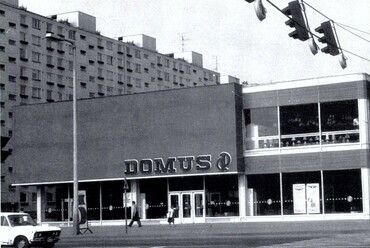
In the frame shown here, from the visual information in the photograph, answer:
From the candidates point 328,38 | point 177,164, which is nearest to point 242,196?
point 177,164

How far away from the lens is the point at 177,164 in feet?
144

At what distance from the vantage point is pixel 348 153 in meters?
39.9

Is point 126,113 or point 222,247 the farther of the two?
point 126,113

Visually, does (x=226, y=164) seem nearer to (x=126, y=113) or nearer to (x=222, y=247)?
(x=126, y=113)

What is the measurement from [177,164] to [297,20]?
2769 centimetres

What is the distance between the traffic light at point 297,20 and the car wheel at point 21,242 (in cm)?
1188

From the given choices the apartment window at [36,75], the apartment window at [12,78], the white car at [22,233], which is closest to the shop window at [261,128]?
the white car at [22,233]

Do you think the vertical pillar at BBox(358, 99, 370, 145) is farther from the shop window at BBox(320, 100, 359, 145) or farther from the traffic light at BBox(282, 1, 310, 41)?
the traffic light at BBox(282, 1, 310, 41)

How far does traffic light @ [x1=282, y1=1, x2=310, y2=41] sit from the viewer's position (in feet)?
54.4

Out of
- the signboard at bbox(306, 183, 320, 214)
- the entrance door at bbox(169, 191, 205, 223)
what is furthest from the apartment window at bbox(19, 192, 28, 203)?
the signboard at bbox(306, 183, 320, 214)

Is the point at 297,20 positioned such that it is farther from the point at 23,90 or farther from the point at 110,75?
the point at 110,75

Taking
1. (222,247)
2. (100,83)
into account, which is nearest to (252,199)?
(222,247)

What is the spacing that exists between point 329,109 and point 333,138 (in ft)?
5.66

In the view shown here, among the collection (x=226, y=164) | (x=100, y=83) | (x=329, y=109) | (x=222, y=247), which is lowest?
(x=222, y=247)
